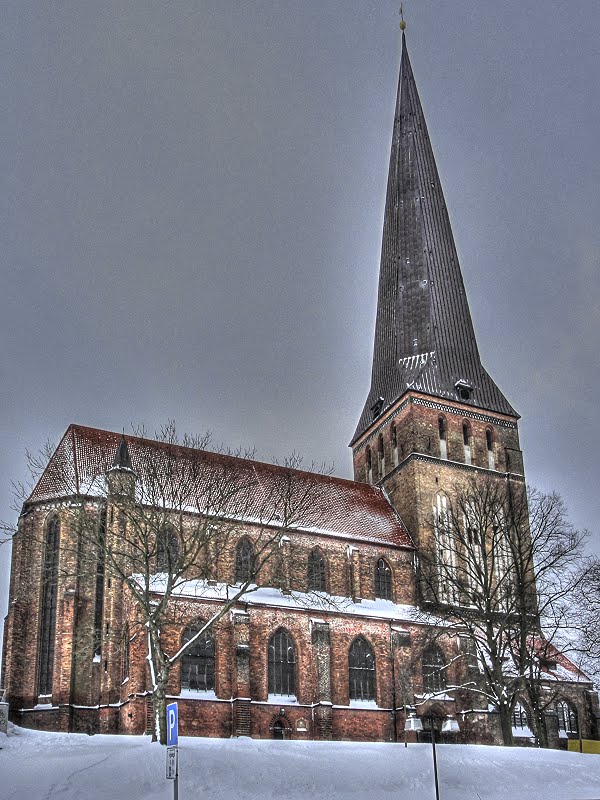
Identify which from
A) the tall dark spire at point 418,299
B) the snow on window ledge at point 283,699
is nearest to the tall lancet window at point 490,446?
the tall dark spire at point 418,299

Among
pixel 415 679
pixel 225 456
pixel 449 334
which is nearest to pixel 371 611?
pixel 415 679

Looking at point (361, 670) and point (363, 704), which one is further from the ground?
point (361, 670)

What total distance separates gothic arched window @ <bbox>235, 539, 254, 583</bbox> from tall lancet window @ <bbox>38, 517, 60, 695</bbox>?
849 cm

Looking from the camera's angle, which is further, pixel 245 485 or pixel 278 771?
pixel 245 485

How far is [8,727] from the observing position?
106 feet

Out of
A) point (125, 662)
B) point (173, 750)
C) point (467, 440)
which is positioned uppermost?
point (467, 440)

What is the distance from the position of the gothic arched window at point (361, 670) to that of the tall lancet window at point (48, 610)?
13391mm

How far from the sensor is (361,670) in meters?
42.3

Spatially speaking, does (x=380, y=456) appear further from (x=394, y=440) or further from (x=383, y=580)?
(x=383, y=580)

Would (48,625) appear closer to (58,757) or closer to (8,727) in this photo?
(8,727)

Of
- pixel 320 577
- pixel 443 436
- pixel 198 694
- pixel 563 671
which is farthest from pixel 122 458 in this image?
pixel 563 671

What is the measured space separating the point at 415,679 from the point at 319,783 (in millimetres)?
19172

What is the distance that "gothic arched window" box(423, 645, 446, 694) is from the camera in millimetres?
43281

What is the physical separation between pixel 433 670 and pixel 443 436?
1302cm
